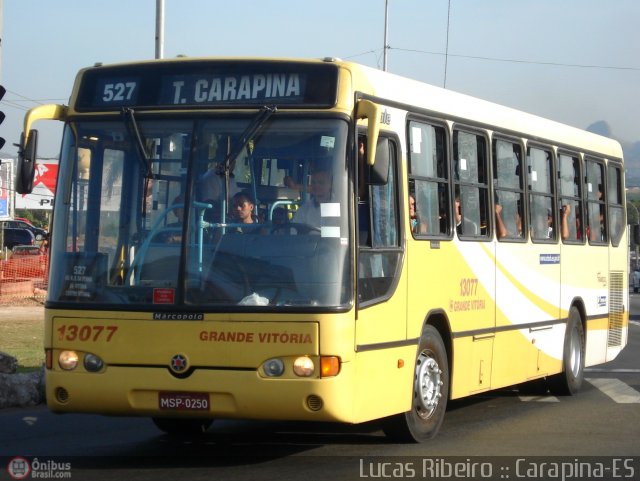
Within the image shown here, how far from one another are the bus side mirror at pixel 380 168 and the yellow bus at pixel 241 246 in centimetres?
1

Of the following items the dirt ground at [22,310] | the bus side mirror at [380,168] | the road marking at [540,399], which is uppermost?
the bus side mirror at [380,168]

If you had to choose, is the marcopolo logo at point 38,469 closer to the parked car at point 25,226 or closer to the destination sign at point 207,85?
the destination sign at point 207,85

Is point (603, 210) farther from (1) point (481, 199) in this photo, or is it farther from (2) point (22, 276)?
(2) point (22, 276)

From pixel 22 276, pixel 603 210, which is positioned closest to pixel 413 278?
pixel 603 210

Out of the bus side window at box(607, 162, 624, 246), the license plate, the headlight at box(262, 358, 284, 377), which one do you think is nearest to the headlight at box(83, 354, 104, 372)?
the license plate

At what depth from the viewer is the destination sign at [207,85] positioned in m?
8.98

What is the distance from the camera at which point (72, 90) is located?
9.59m

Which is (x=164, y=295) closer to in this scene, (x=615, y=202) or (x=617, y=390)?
(x=617, y=390)

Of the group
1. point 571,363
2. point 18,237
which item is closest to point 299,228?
point 571,363

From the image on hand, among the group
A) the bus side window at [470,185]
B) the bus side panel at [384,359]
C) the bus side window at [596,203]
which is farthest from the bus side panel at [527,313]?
the bus side panel at [384,359]

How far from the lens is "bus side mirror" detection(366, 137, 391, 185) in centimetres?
881

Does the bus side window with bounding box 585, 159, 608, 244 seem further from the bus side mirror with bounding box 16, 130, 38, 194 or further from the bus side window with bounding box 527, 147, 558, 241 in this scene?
the bus side mirror with bounding box 16, 130, 38, 194

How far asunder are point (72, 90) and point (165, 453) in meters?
3.01

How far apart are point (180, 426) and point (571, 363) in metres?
5.46
